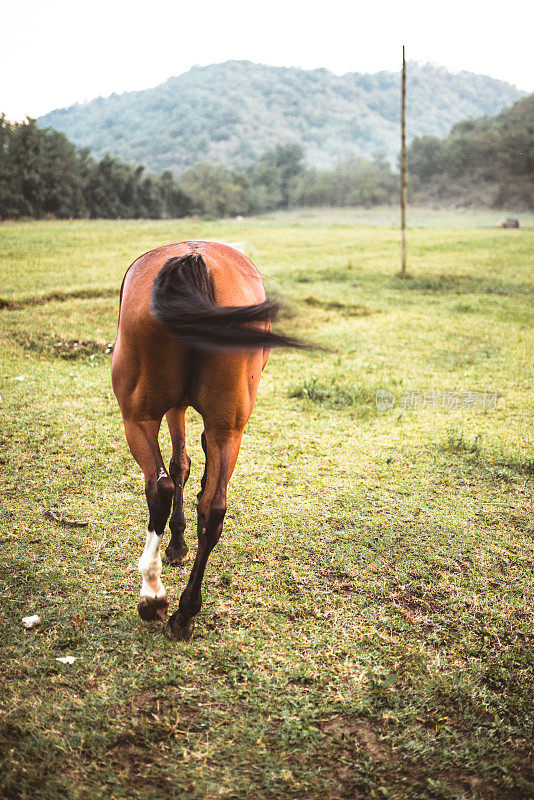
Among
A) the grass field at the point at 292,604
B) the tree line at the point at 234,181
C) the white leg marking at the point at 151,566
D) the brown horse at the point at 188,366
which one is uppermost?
the tree line at the point at 234,181

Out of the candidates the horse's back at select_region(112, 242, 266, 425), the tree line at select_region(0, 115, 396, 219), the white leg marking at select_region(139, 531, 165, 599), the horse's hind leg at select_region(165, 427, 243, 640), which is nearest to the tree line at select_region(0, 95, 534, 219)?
the tree line at select_region(0, 115, 396, 219)

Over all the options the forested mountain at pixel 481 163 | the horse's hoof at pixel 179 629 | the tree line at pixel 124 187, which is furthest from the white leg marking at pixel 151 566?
the tree line at pixel 124 187

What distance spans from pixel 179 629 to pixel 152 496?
0.62 metres

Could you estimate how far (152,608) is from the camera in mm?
2621

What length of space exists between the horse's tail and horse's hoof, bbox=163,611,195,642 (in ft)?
4.11

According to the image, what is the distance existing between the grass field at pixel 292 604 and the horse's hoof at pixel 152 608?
55 mm

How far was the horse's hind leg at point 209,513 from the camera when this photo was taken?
2484 millimetres

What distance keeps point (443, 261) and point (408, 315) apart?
861cm

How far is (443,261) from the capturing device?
18234 mm

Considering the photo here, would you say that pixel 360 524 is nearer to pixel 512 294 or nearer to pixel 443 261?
pixel 512 294

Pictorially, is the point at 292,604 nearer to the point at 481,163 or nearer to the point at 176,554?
the point at 176,554

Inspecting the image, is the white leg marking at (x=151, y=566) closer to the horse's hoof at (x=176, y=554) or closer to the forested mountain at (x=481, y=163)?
the horse's hoof at (x=176, y=554)

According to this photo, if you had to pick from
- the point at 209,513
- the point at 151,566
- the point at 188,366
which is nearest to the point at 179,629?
the point at 151,566

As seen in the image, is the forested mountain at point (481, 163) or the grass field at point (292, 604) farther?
the forested mountain at point (481, 163)
